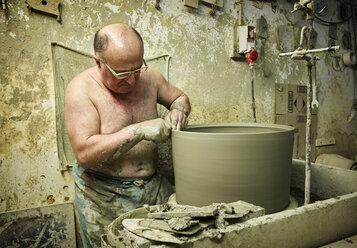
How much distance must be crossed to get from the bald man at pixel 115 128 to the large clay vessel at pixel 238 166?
25cm

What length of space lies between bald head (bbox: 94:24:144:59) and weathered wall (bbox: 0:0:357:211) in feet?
2.28

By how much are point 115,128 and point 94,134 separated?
147 mm

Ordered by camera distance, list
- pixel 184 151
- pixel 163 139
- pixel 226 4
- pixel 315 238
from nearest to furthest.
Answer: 1. pixel 315 238
2. pixel 184 151
3. pixel 163 139
4. pixel 226 4

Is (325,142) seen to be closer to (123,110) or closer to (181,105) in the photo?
(181,105)

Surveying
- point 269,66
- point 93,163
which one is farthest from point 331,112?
point 93,163

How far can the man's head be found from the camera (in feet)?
4.22

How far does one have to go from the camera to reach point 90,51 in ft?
6.48

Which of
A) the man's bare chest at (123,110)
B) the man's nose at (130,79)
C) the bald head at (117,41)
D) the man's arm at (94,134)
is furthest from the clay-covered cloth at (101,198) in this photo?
the bald head at (117,41)

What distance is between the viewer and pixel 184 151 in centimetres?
122

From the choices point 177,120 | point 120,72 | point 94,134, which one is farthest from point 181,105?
point 94,134

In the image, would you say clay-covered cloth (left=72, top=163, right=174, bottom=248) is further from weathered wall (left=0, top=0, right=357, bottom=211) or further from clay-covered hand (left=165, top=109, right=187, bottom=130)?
weathered wall (left=0, top=0, right=357, bottom=211)

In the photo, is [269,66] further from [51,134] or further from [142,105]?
[51,134]

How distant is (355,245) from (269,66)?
7.19 ft

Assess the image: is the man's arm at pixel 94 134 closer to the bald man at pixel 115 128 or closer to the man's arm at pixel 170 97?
the bald man at pixel 115 128
